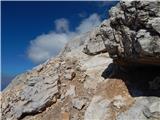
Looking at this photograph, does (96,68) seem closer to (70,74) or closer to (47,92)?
(70,74)

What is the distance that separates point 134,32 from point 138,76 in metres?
3.85

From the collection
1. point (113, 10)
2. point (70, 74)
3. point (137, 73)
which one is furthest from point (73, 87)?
point (113, 10)

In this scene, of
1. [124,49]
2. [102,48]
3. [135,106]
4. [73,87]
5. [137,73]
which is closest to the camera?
[135,106]

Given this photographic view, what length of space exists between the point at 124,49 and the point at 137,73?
94.3 inches

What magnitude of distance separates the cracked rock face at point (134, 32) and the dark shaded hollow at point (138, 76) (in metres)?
1.31

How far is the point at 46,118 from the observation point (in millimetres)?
20562

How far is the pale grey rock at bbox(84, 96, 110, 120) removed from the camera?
60.6 ft

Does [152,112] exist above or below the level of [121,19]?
below

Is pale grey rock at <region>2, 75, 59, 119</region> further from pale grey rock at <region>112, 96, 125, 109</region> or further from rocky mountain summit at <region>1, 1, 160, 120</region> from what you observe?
pale grey rock at <region>112, 96, 125, 109</region>

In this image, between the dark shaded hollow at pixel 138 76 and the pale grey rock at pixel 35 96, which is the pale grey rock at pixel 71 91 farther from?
the dark shaded hollow at pixel 138 76

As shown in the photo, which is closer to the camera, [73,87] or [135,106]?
[135,106]

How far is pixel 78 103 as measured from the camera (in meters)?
20.1

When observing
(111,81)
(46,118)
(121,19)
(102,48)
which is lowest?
(46,118)

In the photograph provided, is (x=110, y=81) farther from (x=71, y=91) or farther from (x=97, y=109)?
(x=71, y=91)
